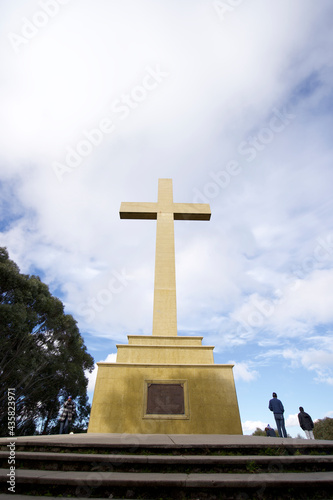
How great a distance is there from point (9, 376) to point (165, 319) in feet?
44.3

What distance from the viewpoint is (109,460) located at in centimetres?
296

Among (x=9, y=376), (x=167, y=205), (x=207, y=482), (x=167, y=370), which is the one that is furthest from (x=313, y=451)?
(x=9, y=376)

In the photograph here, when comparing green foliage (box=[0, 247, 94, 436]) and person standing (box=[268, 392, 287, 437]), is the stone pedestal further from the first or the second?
green foliage (box=[0, 247, 94, 436])

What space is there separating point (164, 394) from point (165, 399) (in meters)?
0.11

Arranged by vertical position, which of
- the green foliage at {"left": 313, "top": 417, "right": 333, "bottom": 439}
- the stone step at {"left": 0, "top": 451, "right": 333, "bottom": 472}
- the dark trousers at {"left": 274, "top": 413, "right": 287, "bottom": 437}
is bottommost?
the stone step at {"left": 0, "top": 451, "right": 333, "bottom": 472}

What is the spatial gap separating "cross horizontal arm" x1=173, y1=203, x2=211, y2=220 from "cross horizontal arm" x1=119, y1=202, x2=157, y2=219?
2.77 feet

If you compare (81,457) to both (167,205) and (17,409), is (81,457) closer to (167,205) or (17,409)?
(167,205)

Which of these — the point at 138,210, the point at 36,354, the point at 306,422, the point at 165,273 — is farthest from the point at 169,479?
the point at 36,354

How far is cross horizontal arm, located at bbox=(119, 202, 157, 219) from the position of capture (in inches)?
390

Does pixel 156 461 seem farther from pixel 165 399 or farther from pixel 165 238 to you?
pixel 165 238

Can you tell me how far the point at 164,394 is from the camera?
6184 mm

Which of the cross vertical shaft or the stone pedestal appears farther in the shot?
the cross vertical shaft

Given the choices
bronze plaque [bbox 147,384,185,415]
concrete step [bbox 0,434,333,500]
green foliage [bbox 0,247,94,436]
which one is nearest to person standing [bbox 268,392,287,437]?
bronze plaque [bbox 147,384,185,415]

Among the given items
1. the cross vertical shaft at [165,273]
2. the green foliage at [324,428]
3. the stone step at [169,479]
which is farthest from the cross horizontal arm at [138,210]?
the green foliage at [324,428]
